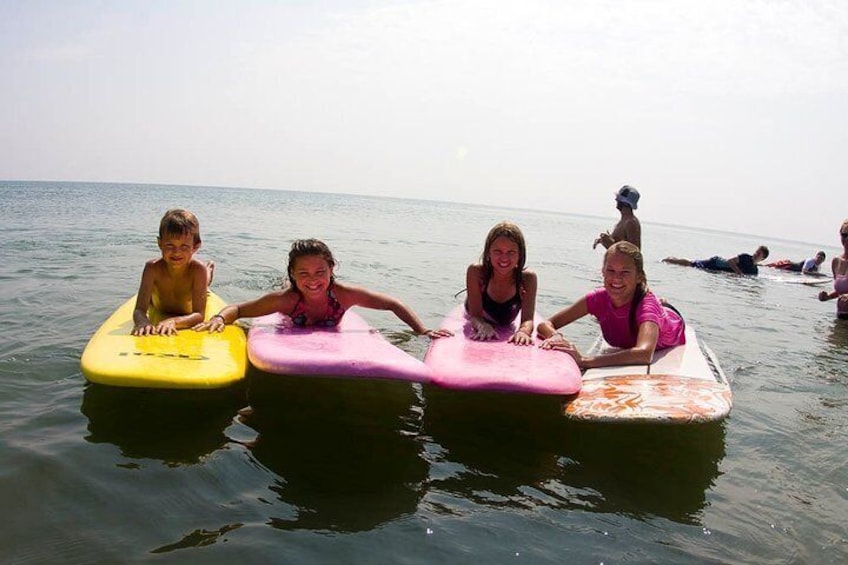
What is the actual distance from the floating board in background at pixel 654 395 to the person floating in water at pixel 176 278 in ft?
9.63

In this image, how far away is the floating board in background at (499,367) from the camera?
344 cm

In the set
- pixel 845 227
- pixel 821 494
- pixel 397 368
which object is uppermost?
pixel 845 227

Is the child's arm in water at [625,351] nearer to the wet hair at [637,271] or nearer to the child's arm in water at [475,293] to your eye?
the wet hair at [637,271]

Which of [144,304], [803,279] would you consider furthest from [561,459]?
[803,279]

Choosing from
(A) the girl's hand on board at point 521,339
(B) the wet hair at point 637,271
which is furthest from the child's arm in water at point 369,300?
(B) the wet hair at point 637,271

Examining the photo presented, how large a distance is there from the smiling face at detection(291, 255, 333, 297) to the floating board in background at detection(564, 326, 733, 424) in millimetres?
2020

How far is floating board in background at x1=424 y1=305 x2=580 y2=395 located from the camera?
344cm

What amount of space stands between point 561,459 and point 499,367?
2.10 ft

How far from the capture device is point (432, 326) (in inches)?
272

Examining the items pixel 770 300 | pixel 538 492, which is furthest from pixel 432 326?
pixel 770 300

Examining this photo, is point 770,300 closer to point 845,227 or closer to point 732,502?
point 845,227

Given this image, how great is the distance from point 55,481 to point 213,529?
2.92ft

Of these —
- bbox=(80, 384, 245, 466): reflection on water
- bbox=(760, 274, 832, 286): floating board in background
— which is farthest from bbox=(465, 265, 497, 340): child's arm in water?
bbox=(760, 274, 832, 286): floating board in background

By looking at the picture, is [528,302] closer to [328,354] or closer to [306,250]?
[306,250]
